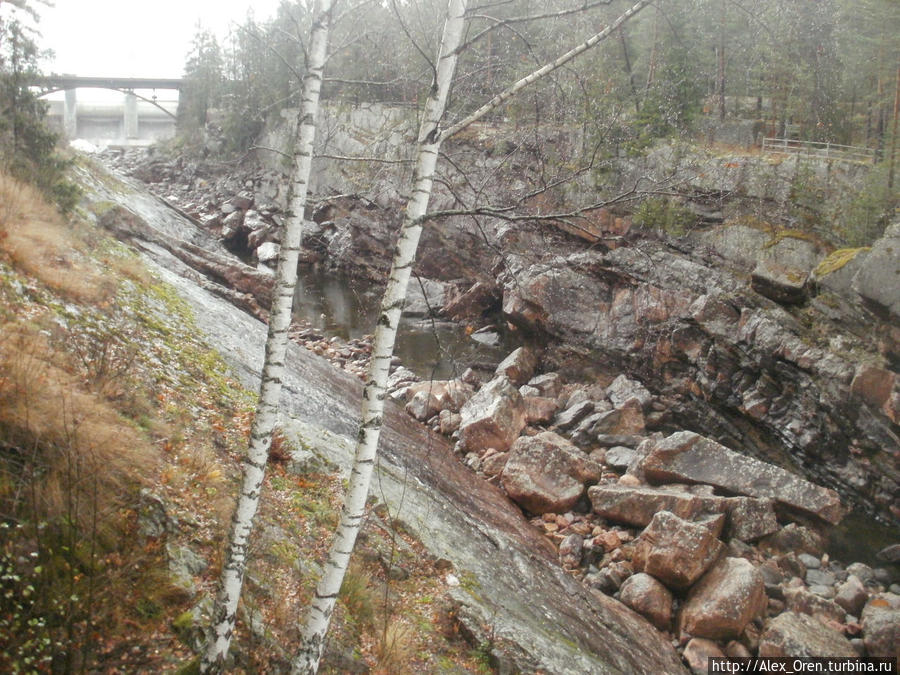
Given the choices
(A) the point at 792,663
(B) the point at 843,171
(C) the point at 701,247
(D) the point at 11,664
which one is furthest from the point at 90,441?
(B) the point at 843,171

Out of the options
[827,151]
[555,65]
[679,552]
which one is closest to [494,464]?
[679,552]

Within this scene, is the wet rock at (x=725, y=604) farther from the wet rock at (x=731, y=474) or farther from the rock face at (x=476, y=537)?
the wet rock at (x=731, y=474)

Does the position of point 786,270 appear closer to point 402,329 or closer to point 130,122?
point 402,329

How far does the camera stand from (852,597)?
36.0 feet

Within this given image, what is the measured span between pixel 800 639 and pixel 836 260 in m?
12.3

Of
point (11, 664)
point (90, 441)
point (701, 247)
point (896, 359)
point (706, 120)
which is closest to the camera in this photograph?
point (11, 664)

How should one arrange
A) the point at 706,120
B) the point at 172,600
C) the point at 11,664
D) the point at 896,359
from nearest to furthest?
the point at 11,664, the point at 172,600, the point at 896,359, the point at 706,120

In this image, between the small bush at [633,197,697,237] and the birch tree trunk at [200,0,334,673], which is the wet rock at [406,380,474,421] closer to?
the small bush at [633,197,697,237]

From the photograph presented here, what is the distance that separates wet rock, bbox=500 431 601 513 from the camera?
1310 cm

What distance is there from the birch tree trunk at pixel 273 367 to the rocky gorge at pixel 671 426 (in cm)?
124

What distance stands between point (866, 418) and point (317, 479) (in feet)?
47.7

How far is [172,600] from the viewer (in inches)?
195

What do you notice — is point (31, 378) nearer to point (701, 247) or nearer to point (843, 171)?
point (701, 247)

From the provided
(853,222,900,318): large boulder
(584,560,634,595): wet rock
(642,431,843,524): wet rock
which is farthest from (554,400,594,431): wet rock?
(853,222,900,318): large boulder
